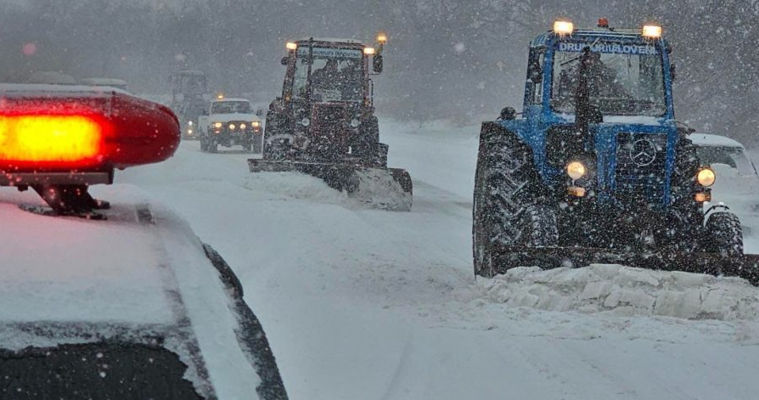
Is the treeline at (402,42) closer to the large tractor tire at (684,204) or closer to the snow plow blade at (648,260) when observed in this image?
the large tractor tire at (684,204)

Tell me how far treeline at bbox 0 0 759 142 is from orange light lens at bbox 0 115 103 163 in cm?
3259

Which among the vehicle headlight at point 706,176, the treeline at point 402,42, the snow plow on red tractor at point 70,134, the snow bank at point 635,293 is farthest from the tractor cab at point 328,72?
the snow plow on red tractor at point 70,134

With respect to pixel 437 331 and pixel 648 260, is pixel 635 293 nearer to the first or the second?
pixel 648 260

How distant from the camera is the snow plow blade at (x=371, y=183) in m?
15.5

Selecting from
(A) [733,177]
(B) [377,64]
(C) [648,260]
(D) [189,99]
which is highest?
(B) [377,64]

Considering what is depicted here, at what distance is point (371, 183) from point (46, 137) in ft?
46.9

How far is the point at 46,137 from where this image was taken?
57.9 inches

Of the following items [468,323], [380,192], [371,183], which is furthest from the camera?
[371,183]

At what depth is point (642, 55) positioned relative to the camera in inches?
382

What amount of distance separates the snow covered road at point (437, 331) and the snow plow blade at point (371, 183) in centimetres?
318

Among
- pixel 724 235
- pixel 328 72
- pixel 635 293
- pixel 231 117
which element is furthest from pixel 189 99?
pixel 635 293

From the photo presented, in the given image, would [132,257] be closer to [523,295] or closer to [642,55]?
[523,295]

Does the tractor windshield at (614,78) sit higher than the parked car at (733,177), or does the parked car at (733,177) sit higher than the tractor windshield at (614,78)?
the tractor windshield at (614,78)

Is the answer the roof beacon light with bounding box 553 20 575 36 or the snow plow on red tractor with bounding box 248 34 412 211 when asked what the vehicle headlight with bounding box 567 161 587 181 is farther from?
the snow plow on red tractor with bounding box 248 34 412 211
